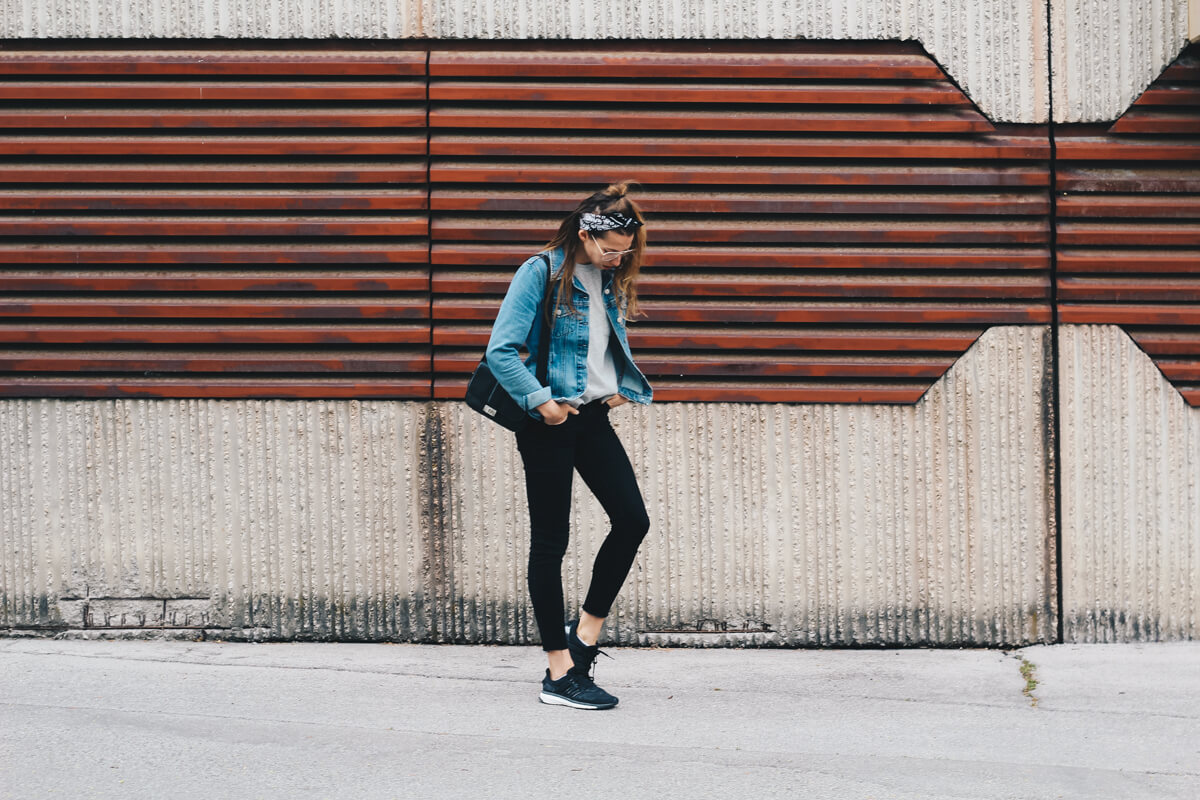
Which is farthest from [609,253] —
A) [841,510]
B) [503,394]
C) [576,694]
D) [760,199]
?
[841,510]

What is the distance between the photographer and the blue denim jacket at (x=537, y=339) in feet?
13.5

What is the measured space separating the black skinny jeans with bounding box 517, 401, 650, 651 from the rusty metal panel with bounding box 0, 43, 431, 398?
1154mm

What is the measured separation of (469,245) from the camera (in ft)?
17.5

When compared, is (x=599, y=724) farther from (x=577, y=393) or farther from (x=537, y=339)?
(x=537, y=339)

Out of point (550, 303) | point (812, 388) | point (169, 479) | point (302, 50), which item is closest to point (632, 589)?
point (812, 388)

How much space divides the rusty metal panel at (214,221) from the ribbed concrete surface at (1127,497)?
2.69 meters

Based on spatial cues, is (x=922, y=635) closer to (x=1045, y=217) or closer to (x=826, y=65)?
(x=1045, y=217)

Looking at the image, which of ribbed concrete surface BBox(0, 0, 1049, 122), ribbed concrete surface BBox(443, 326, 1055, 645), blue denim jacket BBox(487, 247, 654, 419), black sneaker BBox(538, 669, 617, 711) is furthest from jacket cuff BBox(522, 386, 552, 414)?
ribbed concrete surface BBox(0, 0, 1049, 122)

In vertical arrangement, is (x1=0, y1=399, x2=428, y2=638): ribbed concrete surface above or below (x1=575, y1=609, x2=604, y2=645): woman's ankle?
above

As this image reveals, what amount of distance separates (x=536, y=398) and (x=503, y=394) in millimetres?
156

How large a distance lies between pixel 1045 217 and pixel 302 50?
10.3 ft

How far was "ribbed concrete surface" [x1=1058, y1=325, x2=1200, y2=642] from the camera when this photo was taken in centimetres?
527

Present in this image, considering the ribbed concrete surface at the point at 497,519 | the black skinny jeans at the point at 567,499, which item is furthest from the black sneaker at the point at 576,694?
the ribbed concrete surface at the point at 497,519

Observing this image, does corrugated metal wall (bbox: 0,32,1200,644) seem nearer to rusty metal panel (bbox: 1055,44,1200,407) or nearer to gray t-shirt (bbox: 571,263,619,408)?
rusty metal panel (bbox: 1055,44,1200,407)
